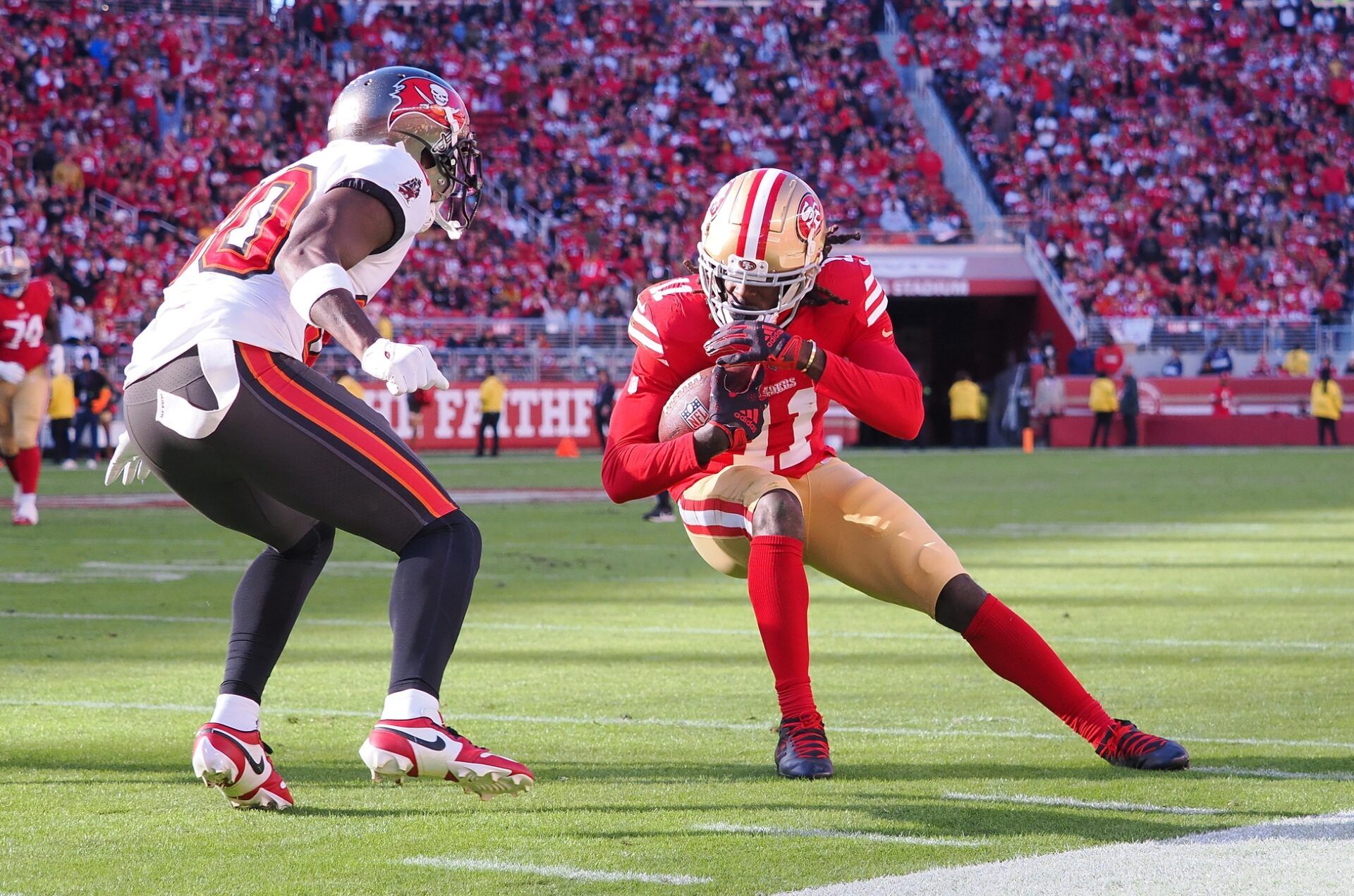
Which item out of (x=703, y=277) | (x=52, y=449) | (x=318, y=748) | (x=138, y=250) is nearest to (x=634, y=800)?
(x=318, y=748)

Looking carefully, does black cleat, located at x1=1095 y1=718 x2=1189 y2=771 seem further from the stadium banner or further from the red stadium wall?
the red stadium wall

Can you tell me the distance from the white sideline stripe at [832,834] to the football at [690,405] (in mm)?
1125

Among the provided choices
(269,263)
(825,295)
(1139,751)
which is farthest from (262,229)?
(1139,751)

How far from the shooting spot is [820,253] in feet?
15.0

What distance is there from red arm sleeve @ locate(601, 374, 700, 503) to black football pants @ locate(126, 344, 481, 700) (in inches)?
33.0

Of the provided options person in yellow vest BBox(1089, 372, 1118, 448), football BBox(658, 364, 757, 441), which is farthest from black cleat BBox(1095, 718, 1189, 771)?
person in yellow vest BBox(1089, 372, 1118, 448)

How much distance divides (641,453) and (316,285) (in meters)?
1.27

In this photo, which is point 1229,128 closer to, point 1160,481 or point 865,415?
point 1160,481

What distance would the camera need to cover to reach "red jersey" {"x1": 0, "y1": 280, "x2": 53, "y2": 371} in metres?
11.4

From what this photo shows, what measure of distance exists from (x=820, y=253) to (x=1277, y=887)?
6.84 feet

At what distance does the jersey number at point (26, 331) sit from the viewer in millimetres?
11383

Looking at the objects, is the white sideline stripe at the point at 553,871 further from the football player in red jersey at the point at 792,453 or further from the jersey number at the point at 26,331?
the jersey number at the point at 26,331

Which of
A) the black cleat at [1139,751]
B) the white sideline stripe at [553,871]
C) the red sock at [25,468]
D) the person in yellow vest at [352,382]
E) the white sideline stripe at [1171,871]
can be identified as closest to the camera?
the white sideline stripe at [1171,871]

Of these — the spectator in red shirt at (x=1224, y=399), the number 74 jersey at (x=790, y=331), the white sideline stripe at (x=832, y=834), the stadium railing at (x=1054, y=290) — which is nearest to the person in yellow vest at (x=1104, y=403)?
the stadium railing at (x=1054, y=290)
